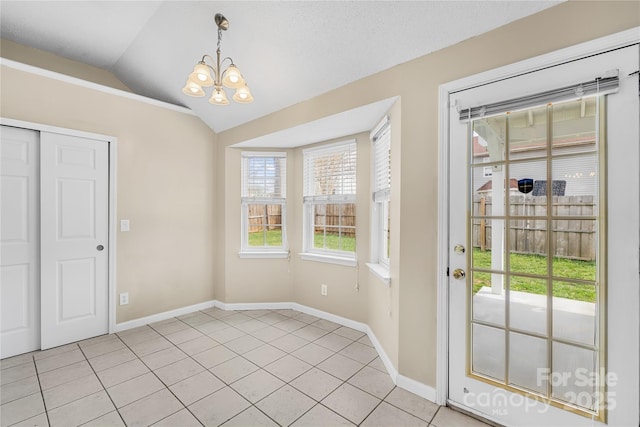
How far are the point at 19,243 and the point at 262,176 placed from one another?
8.06 feet

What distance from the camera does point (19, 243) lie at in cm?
256

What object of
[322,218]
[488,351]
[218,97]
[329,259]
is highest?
[218,97]

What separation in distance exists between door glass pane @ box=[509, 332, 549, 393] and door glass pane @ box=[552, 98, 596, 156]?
3.57ft

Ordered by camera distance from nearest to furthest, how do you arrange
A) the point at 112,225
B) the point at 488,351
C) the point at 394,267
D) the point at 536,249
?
the point at 536,249
the point at 488,351
the point at 394,267
the point at 112,225

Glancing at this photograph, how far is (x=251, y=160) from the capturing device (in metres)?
3.85

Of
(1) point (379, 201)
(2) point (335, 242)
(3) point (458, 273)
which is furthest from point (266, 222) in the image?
(3) point (458, 273)

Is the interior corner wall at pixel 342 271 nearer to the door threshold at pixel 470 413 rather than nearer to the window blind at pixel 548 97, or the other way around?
the door threshold at pixel 470 413

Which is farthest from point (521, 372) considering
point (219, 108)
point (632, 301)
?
point (219, 108)

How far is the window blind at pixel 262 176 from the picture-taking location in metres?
3.82

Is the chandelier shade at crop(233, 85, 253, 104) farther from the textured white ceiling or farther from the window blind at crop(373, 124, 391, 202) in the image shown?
the window blind at crop(373, 124, 391, 202)

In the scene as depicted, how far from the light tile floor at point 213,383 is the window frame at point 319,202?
82cm

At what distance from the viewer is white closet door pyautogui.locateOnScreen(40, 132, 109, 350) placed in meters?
2.67

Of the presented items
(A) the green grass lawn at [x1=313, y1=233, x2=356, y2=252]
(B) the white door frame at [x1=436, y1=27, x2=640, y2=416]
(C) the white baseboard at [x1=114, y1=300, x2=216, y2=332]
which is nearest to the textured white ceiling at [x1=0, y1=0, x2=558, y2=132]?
(B) the white door frame at [x1=436, y1=27, x2=640, y2=416]

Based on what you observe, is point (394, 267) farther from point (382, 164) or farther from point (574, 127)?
point (574, 127)
